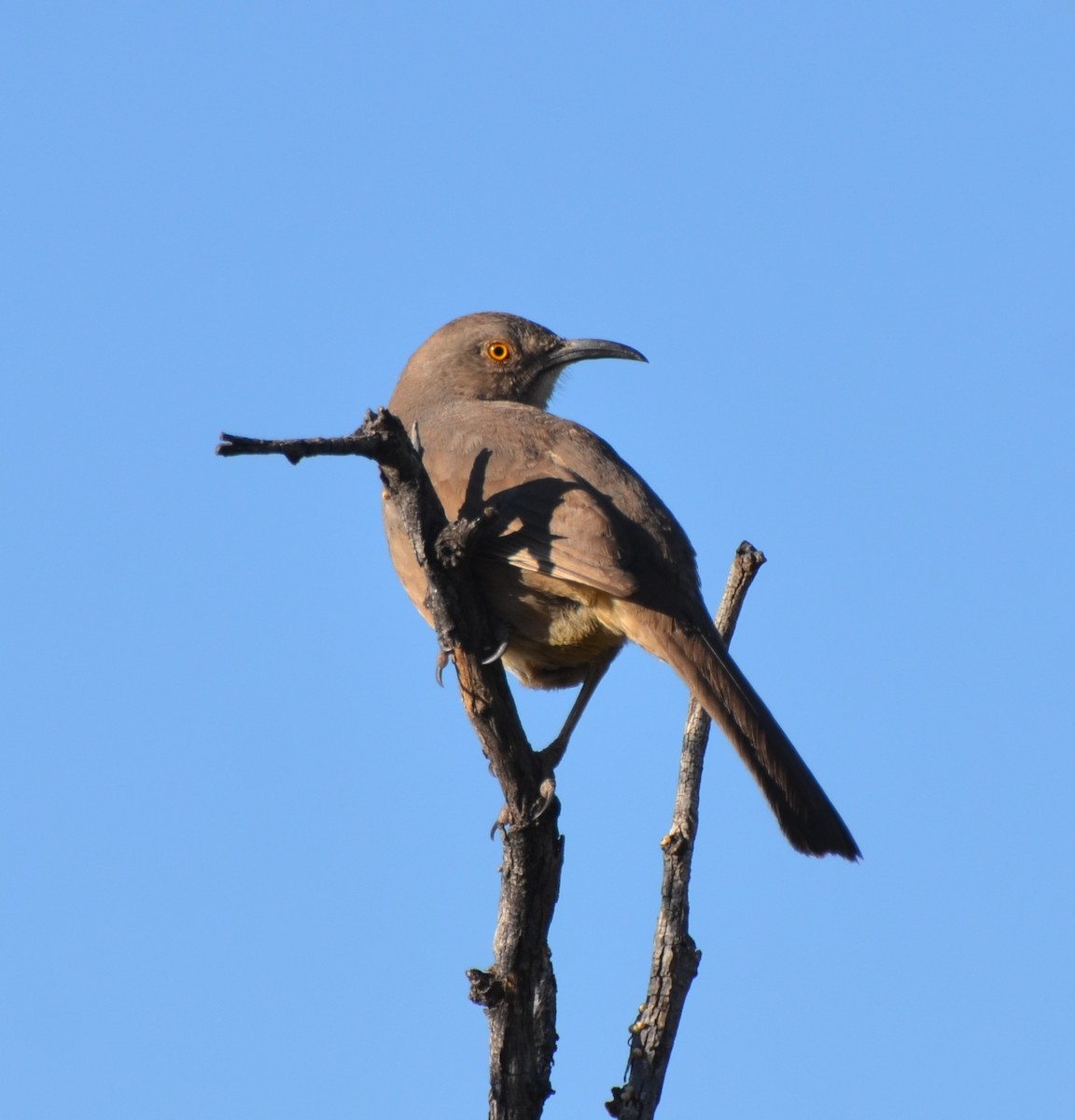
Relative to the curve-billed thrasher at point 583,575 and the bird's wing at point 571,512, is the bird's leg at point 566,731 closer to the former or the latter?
the curve-billed thrasher at point 583,575

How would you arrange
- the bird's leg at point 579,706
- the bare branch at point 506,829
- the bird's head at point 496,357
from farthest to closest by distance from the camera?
the bird's head at point 496,357
the bird's leg at point 579,706
the bare branch at point 506,829

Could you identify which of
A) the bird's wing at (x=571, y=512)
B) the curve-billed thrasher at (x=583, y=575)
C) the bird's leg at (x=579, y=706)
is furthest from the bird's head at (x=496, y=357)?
the bird's leg at (x=579, y=706)

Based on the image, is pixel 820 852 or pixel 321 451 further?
pixel 820 852

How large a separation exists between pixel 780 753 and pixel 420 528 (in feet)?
5.93

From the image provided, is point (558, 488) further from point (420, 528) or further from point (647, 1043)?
point (647, 1043)

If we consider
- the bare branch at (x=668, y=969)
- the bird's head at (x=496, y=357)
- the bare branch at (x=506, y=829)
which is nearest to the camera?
the bare branch at (x=506, y=829)

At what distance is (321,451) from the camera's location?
170 inches

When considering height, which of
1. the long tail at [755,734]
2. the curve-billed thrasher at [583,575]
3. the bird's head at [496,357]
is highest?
the bird's head at [496,357]

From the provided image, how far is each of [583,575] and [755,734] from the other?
911mm

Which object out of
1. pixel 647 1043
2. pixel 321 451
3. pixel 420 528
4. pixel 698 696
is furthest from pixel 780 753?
pixel 321 451

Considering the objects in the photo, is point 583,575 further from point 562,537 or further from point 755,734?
point 755,734

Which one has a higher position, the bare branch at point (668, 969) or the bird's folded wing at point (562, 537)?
the bird's folded wing at point (562, 537)

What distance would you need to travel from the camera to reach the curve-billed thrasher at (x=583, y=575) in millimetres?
5746

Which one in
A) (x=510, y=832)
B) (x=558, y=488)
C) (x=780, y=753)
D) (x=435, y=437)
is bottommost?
(x=510, y=832)
